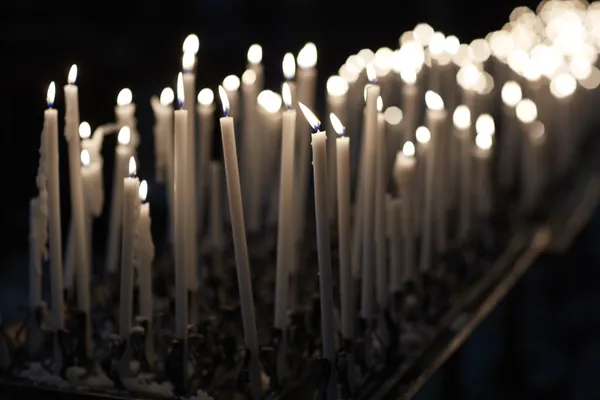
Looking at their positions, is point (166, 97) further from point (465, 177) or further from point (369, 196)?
point (465, 177)

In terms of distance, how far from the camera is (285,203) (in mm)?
1064

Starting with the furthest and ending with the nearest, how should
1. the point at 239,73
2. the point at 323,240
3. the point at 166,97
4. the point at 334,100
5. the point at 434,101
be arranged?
the point at 239,73
the point at 334,100
the point at 434,101
the point at 166,97
the point at 323,240

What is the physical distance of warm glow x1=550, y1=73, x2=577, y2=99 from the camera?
2.26 metres

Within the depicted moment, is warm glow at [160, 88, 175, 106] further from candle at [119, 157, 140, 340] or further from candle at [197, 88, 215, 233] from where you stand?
candle at [119, 157, 140, 340]

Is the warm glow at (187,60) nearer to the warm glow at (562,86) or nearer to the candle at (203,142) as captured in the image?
the candle at (203,142)

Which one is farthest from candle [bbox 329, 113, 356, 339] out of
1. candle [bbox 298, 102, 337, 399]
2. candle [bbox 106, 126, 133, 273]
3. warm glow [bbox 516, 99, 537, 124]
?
warm glow [bbox 516, 99, 537, 124]

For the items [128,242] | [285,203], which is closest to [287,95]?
[285,203]

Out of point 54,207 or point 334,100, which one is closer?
point 54,207

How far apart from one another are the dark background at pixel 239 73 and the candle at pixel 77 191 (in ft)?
1.37

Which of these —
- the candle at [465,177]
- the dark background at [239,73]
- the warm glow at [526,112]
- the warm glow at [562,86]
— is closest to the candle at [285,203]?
the dark background at [239,73]

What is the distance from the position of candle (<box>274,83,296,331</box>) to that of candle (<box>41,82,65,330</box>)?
0.81 feet

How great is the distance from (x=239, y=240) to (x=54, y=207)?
238 mm

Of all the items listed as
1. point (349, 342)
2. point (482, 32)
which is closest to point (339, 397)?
point (349, 342)

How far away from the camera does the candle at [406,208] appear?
1307 mm
